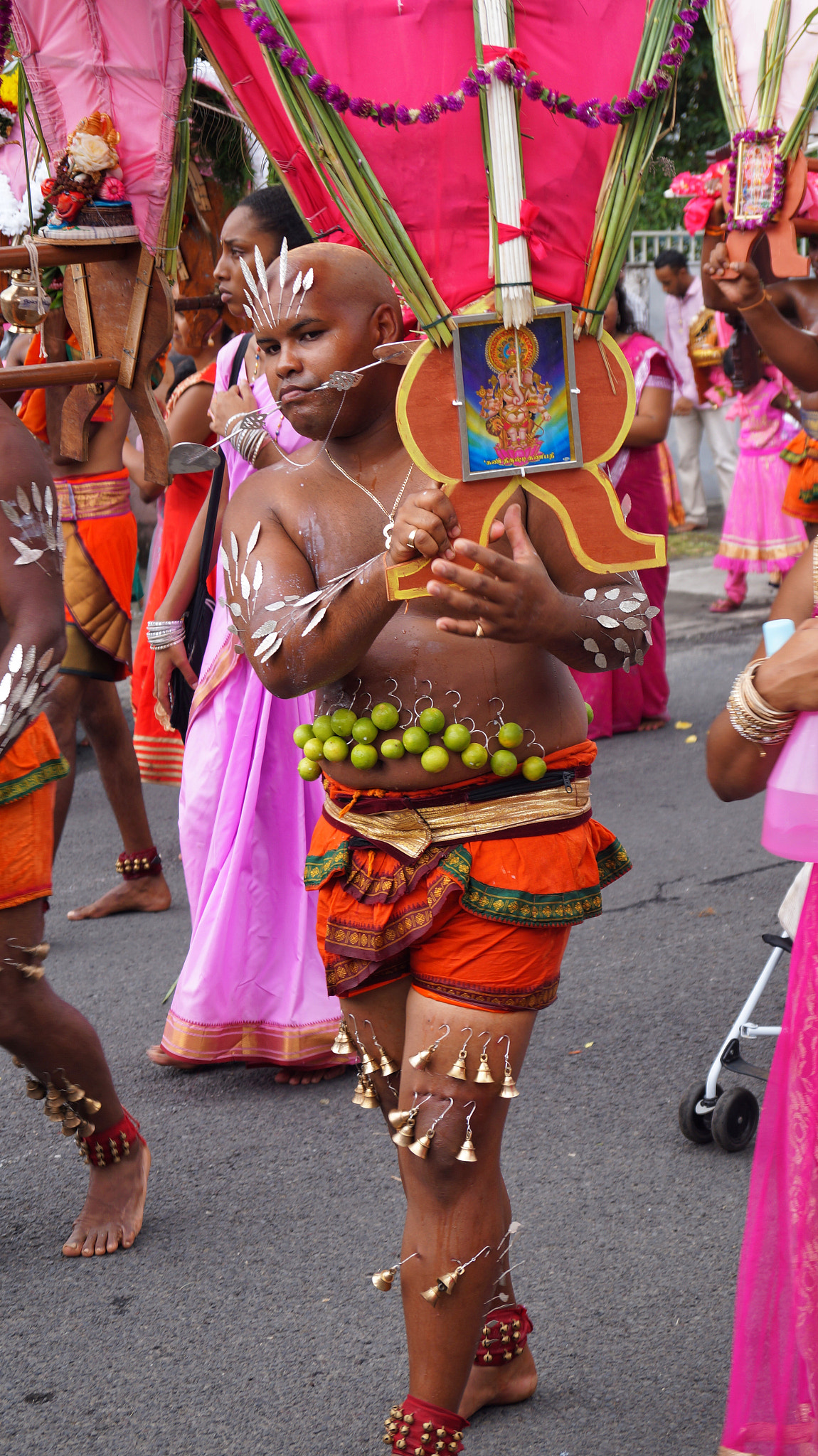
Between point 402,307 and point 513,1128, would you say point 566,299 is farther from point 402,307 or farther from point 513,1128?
point 513,1128

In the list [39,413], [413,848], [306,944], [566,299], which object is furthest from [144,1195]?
[39,413]

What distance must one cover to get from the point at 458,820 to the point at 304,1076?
1.93 m

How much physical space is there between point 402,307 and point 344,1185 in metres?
2.11

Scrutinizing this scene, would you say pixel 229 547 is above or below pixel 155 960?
above

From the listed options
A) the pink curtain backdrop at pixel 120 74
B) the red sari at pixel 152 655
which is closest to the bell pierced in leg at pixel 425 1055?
the pink curtain backdrop at pixel 120 74

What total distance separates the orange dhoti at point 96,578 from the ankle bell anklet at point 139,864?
0.66m

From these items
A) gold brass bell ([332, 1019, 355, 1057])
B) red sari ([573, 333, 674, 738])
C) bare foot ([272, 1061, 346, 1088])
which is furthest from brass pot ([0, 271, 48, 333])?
red sari ([573, 333, 674, 738])

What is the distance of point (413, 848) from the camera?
226cm

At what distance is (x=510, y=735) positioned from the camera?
221 cm

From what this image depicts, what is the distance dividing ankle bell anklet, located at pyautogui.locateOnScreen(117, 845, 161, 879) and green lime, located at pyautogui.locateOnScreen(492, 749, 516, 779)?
3.30 meters

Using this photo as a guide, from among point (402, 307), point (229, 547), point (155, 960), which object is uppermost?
point (402, 307)

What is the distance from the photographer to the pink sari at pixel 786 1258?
2025 millimetres

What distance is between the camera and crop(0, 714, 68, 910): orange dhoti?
291 centimetres

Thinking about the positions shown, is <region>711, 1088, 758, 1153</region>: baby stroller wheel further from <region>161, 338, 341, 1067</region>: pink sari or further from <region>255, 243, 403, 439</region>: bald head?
<region>255, 243, 403, 439</region>: bald head
